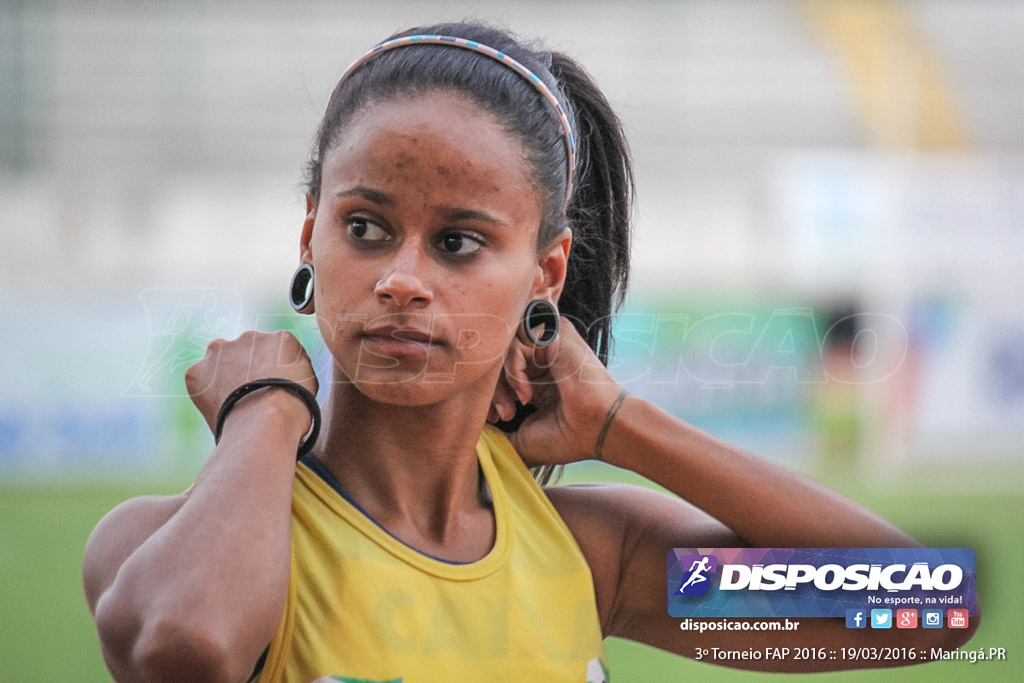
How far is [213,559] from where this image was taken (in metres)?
0.93

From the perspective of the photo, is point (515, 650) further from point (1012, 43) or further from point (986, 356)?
point (1012, 43)

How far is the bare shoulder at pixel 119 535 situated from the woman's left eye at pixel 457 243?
13.0 inches

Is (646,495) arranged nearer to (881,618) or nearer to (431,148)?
(881,618)

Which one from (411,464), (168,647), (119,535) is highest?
(411,464)

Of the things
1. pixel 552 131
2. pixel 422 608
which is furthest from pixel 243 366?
pixel 552 131

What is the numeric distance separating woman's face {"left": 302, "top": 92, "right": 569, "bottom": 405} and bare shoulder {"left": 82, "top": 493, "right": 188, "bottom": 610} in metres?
0.21

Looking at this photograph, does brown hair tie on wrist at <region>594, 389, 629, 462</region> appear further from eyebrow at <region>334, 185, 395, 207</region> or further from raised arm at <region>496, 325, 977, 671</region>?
eyebrow at <region>334, 185, 395, 207</region>

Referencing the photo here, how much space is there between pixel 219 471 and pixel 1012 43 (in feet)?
26.0

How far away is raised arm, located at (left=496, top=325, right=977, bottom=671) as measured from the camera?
126cm

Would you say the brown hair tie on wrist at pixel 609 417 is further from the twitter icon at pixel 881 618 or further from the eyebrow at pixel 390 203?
the twitter icon at pixel 881 618

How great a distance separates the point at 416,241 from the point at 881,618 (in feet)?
2.50

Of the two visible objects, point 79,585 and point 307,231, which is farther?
point 79,585
